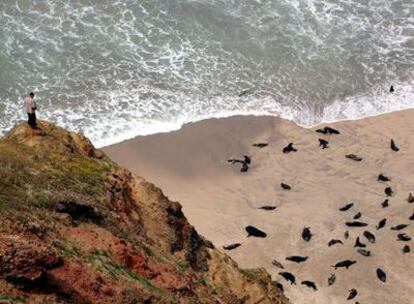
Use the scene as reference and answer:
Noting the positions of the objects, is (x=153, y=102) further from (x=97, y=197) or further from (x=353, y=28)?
(x=97, y=197)

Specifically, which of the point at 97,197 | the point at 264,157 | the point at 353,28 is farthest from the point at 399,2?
the point at 97,197

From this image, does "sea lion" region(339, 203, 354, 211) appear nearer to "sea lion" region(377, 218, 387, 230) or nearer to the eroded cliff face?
"sea lion" region(377, 218, 387, 230)

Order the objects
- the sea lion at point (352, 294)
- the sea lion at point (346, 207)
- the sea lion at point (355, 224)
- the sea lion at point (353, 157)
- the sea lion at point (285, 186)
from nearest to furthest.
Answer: the sea lion at point (352, 294) → the sea lion at point (355, 224) → the sea lion at point (346, 207) → the sea lion at point (285, 186) → the sea lion at point (353, 157)

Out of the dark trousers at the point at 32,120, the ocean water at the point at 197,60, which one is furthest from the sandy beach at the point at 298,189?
the dark trousers at the point at 32,120

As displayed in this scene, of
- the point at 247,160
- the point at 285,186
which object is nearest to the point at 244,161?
the point at 247,160

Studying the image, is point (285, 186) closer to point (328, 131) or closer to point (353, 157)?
point (353, 157)

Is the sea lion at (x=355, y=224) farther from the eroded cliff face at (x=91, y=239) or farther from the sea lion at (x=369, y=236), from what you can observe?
the eroded cliff face at (x=91, y=239)

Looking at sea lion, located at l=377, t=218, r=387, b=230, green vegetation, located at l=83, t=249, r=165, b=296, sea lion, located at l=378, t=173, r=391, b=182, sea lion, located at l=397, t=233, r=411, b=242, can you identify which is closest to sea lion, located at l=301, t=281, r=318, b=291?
sea lion, located at l=377, t=218, r=387, b=230
